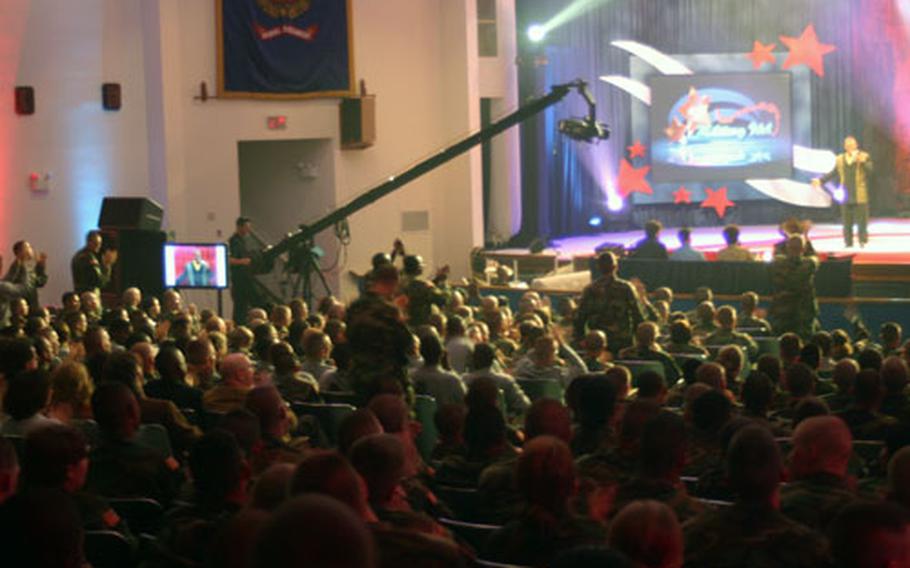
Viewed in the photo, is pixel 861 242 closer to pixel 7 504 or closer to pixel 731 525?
pixel 731 525

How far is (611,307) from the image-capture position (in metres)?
11.9

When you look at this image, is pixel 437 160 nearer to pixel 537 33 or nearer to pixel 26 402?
pixel 537 33

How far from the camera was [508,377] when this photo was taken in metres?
9.17

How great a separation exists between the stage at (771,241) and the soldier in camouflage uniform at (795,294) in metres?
6.04

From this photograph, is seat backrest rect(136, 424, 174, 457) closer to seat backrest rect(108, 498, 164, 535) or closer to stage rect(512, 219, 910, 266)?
seat backrest rect(108, 498, 164, 535)

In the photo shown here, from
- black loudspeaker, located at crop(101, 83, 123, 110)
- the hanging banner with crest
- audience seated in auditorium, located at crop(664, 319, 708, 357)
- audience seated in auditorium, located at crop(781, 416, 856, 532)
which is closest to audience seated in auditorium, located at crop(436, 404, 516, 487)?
audience seated in auditorium, located at crop(781, 416, 856, 532)

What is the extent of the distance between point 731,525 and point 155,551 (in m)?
1.75

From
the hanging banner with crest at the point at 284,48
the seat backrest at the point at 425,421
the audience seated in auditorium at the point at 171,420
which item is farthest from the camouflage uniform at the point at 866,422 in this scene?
the hanging banner with crest at the point at 284,48

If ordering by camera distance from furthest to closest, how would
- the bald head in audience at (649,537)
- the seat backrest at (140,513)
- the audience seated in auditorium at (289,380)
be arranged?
the audience seated in auditorium at (289,380) → the seat backrest at (140,513) → the bald head in audience at (649,537)

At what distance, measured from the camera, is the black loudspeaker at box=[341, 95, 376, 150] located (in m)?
22.2

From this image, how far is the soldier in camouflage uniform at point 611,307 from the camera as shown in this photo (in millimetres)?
11852

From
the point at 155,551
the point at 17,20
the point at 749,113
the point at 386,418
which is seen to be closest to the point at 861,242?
the point at 749,113

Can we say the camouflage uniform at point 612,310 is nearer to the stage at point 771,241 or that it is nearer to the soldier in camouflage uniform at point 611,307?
the soldier in camouflage uniform at point 611,307

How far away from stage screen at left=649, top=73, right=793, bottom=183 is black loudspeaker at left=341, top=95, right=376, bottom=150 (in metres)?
6.98
